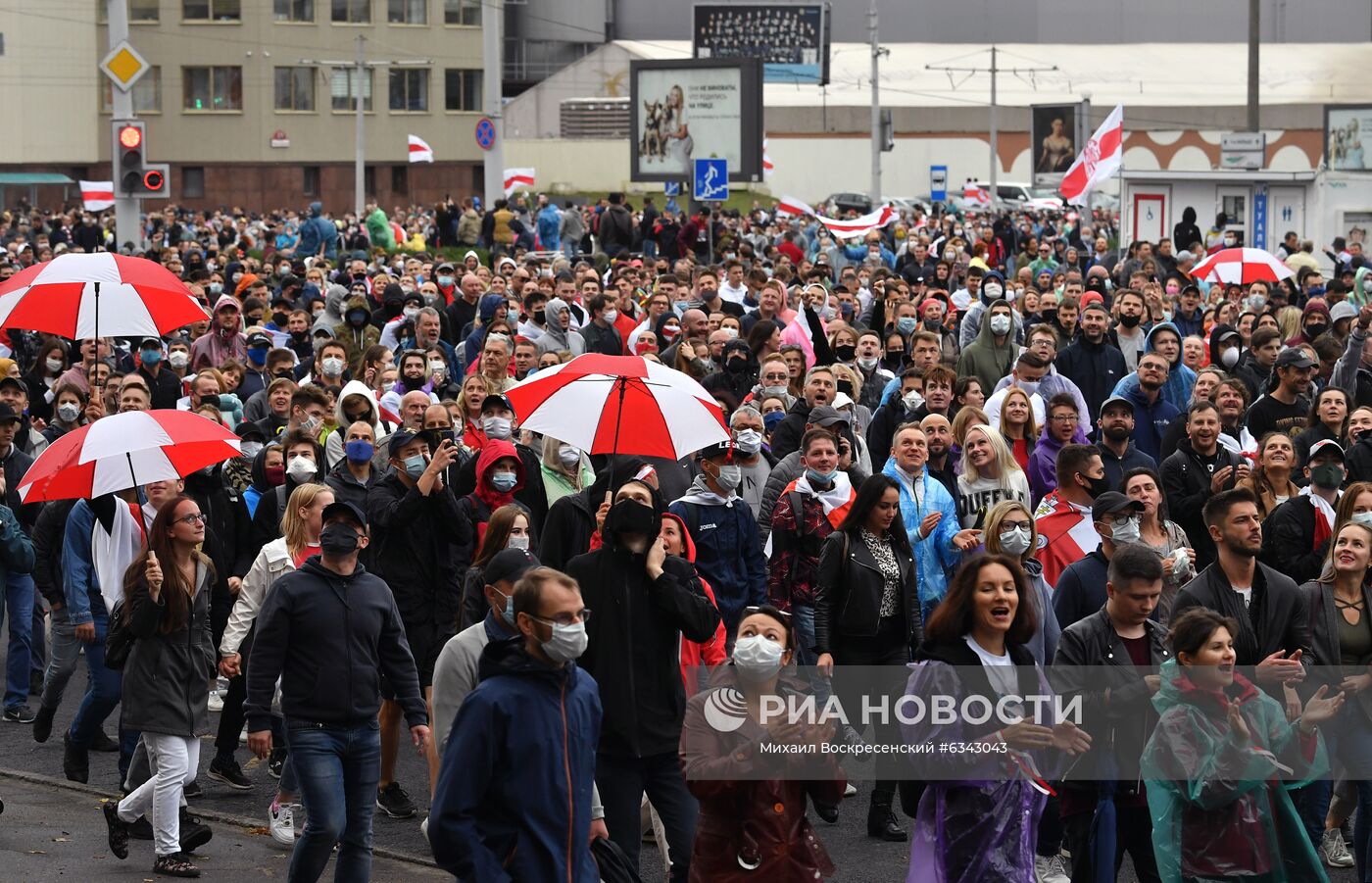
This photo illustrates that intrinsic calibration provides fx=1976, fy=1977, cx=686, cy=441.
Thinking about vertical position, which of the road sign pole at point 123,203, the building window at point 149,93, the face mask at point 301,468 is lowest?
the face mask at point 301,468

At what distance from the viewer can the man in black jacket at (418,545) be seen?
9.27 metres

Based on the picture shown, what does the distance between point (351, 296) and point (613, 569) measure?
36.6 feet

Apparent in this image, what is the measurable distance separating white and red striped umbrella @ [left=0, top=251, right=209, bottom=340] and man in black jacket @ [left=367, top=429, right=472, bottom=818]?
287 centimetres

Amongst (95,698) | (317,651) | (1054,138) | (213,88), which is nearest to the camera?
(317,651)

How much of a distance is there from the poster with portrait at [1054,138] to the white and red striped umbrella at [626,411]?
28500 mm

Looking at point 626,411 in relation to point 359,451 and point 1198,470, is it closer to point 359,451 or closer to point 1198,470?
point 359,451

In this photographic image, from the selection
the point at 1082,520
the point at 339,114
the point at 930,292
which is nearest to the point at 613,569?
the point at 1082,520

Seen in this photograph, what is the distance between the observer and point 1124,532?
8086 mm

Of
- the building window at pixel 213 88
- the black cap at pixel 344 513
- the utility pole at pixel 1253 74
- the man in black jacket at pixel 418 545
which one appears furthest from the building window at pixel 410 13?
the black cap at pixel 344 513

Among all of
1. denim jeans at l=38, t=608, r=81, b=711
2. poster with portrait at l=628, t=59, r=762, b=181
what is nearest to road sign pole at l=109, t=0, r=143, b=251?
denim jeans at l=38, t=608, r=81, b=711

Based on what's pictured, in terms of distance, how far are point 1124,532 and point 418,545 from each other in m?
3.32

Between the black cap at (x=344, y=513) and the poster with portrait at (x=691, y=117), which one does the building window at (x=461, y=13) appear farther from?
the black cap at (x=344, y=513)

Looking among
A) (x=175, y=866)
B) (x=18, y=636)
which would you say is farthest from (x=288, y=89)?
(x=175, y=866)

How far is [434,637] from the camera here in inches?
370
